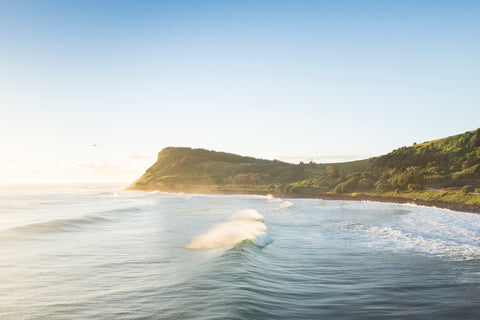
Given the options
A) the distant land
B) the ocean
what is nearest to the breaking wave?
the ocean

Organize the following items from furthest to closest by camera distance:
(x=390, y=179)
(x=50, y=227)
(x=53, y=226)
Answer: (x=390, y=179) < (x=53, y=226) < (x=50, y=227)

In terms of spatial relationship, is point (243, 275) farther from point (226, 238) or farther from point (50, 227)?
point (50, 227)

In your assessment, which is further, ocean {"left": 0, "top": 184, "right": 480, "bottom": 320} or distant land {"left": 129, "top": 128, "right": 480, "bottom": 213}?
distant land {"left": 129, "top": 128, "right": 480, "bottom": 213}

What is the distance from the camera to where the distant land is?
179 ft

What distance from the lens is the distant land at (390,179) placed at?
5453cm

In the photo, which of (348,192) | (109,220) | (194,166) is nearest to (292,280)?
(109,220)

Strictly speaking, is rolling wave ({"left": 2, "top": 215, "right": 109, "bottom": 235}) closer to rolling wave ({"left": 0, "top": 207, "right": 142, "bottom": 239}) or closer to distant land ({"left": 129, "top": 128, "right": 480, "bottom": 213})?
rolling wave ({"left": 0, "top": 207, "right": 142, "bottom": 239})

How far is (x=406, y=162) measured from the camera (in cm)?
7675

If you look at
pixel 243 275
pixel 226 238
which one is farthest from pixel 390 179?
pixel 243 275

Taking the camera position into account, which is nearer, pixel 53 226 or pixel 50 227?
pixel 50 227

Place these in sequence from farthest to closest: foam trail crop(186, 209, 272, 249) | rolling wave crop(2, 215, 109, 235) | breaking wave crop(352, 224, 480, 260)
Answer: rolling wave crop(2, 215, 109, 235) → foam trail crop(186, 209, 272, 249) → breaking wave crop(352, 224, 480, 260)

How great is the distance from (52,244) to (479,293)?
20688 mm

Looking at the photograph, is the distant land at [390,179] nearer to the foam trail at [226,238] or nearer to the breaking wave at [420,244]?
the breaking wave at [420,244]

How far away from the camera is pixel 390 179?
225ft
